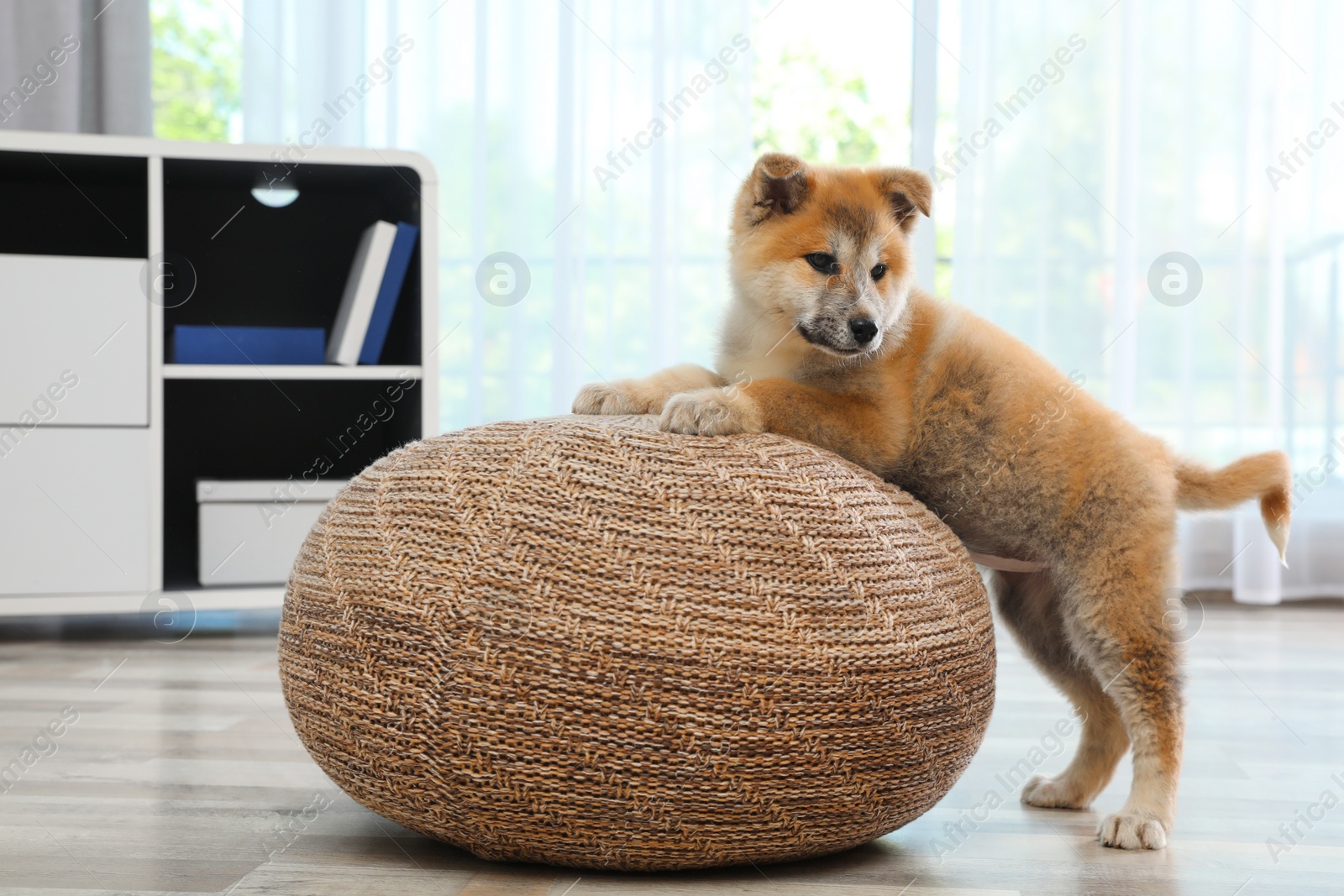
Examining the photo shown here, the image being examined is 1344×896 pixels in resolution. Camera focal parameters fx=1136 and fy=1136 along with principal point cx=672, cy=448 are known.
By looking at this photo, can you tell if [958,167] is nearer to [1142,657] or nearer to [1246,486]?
[1246,486]

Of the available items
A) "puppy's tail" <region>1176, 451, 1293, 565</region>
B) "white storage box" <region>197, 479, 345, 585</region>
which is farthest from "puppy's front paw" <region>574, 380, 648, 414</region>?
"white storage box" <region>197, 479, 345, 585</region>

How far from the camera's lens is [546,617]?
42.8 inches

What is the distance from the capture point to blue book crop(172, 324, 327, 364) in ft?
8.83

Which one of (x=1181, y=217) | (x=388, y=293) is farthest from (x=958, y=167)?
(x=388, y=293)

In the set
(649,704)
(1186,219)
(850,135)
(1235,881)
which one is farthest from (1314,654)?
(649,704)

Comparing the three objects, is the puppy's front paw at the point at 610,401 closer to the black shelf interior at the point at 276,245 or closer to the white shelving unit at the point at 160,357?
the white shelving unit at the point at 160,357

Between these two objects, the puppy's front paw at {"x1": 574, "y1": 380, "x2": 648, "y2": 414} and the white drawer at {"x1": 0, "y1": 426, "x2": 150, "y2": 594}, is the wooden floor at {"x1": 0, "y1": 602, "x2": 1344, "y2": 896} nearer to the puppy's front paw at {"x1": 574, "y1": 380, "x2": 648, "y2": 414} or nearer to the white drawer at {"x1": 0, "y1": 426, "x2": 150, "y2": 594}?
the white drawer at {"x1": 0, "y1": 426, "x2": 150, "y2": 594}

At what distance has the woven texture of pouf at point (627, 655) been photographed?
108 cm

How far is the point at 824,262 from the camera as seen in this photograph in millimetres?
1518

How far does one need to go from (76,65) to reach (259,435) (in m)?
1.24

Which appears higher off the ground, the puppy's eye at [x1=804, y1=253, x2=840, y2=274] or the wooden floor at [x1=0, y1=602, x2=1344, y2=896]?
the puppy's eye at [x1=804, y1=253, x2=840, y2=274]

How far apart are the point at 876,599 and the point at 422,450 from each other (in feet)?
1.74

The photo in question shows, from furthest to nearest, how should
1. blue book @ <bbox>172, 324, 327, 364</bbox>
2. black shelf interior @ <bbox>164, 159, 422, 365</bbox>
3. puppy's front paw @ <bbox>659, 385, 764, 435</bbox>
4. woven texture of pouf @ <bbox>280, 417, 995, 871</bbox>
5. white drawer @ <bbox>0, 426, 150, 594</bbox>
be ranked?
1. black shelf interior @ <bbox>164, 159, 422, 365</bbox>
2. blue book @ <bbox>172, 324, 327, 364</bbox>
3. white drawer @ <bbox>0, 426, 150, 594</bbox>
4. puppy's front paw @ <bbox>659, 385, 764, 435</bbox>
5. woven texture of pouf @ <bbox>280, 417, 995, 871</bbox>

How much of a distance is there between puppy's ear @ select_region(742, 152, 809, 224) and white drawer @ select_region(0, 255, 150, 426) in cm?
166
